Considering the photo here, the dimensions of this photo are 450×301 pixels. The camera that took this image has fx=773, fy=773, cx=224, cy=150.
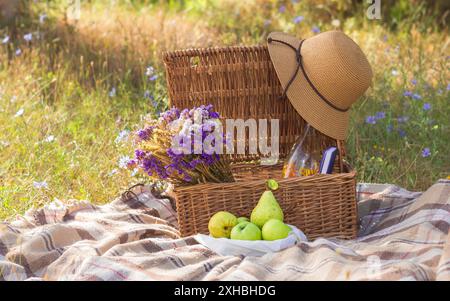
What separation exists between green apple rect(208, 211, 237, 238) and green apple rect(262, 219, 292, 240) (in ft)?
0.47

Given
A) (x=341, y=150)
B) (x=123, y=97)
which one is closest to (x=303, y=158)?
(x=341, y=150)

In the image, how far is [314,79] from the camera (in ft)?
11.6

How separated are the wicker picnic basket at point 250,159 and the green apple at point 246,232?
0.18 metres

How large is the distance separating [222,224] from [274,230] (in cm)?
22

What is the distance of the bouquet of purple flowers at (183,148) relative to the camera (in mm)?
3219

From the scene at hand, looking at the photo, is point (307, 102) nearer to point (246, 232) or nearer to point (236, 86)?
point (236, 86)

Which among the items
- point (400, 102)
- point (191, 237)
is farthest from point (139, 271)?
point (400, 102)

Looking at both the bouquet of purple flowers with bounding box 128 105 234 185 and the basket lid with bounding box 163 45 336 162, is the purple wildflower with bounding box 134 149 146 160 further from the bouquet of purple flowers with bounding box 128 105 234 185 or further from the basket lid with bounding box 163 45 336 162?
the basket lid with bounding box 163 45 336 162

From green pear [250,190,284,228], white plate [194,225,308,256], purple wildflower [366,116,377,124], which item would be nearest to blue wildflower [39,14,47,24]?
purple wildflower [366,116,377,124]

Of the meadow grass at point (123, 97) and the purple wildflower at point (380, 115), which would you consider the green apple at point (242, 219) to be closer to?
the meadow grass at point (123, 97)

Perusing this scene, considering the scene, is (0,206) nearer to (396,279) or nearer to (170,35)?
(396,279)

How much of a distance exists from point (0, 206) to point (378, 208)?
1.85m

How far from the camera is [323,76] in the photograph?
3492 millimetres

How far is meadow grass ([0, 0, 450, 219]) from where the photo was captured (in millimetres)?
4297
